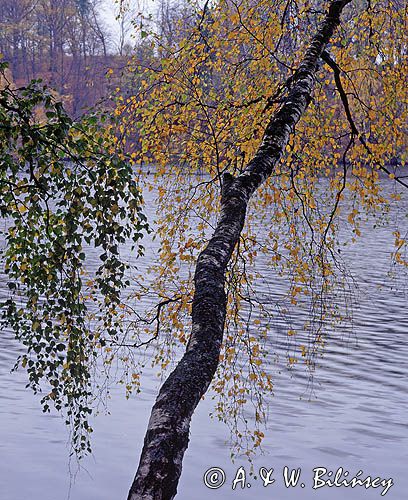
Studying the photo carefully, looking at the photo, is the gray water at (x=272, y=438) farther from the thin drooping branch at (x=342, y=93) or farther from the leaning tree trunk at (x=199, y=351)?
the leaning tree trunk at (x=199, y=351)

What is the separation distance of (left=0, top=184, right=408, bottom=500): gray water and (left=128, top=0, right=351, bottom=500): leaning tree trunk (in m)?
5.12

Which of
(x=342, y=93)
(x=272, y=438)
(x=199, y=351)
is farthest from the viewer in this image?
(x=272, y=438)

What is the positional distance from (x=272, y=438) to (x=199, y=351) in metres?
7.02

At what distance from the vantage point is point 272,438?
1005cm

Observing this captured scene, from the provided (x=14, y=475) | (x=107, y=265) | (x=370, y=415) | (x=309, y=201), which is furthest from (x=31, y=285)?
(x=370, y=415)

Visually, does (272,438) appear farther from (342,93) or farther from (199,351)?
(199,351)

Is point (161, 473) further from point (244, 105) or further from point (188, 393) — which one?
point (244, 105)

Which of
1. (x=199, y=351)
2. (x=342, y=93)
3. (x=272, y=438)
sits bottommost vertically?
(x=272, y=438)

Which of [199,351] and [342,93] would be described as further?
[342,93]

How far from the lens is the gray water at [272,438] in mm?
8945

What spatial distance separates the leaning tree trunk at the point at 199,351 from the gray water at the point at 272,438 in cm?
512

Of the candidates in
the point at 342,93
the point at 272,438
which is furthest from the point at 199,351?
the point at 272,438

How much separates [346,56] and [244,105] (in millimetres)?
1369

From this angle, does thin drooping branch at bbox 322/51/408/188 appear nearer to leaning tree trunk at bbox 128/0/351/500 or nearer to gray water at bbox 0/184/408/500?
leaning tree trunk at bbox 128/0/351/500
